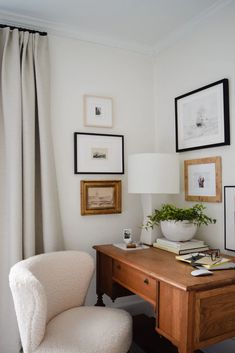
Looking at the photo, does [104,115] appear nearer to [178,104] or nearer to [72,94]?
[72,94]

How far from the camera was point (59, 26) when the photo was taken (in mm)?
2445

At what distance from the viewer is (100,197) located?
2.59 m

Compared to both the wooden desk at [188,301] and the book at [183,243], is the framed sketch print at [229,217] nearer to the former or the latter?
the book at [183,243]

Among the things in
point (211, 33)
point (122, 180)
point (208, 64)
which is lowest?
point (122, 180)

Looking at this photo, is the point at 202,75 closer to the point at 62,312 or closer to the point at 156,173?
the point at 156,173

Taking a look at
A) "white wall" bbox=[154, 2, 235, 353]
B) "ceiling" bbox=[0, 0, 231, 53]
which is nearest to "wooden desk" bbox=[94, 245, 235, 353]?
"white wall" bbox=[154, 2, 235, 353]

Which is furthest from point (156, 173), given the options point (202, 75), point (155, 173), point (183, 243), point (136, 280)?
point (202, 75)

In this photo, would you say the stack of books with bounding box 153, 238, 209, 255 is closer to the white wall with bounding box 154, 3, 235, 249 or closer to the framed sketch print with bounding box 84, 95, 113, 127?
the white wall with bounding box 154, 3, 235, 249

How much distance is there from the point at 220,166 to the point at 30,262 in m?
1.43

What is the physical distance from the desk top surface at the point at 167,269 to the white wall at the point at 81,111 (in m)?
0.32

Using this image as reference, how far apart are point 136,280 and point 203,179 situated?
3.04 feet

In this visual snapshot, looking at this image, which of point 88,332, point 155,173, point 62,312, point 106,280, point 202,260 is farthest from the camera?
point 106,280

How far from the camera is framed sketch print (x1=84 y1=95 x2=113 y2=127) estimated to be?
2576 mm

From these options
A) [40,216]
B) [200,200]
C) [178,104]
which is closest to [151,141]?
[178,104]
